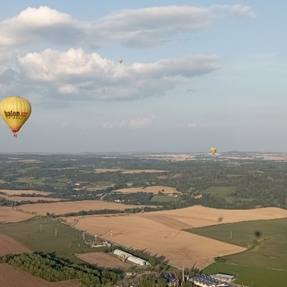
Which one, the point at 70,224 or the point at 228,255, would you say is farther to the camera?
the point at 70,224

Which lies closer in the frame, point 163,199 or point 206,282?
point 206,282

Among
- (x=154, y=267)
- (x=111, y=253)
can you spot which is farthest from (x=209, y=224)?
(x=154, y=267)

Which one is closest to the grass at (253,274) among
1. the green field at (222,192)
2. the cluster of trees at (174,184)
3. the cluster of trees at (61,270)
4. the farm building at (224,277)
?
the farm building at (224,277)

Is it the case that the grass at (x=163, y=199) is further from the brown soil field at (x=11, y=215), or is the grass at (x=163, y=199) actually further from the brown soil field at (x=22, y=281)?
the brown soil field at (x=22, y=281)

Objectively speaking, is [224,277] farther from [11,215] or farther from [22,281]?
[11,215]

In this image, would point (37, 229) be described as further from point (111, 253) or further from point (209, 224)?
point (209, 224)

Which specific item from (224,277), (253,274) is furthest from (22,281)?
(253,274)
